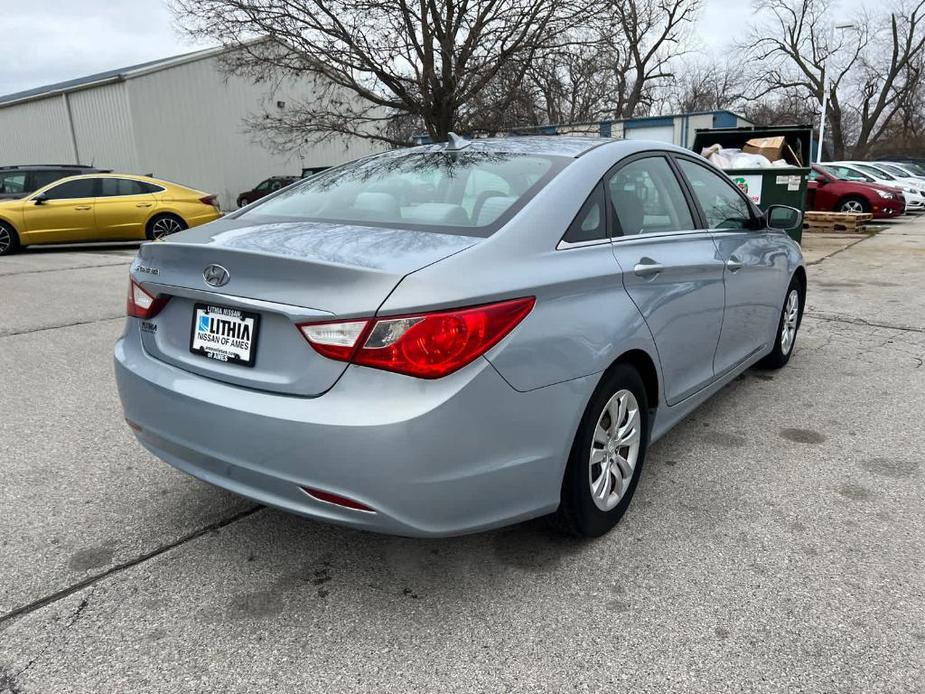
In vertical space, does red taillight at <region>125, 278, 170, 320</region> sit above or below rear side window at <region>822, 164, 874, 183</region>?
above

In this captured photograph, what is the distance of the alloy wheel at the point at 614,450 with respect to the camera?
107 inches

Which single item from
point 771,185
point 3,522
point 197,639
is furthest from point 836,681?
point 771,185

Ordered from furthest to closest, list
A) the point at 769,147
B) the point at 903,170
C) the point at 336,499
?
the point at 903,170, the point at 769,147, the point at 336,499

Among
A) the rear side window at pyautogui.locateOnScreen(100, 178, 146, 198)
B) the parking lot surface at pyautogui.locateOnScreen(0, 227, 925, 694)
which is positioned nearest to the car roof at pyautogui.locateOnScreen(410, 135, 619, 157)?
the parking lot surface at pyautogui.locateOnScreen(0, 227, 925, 694)

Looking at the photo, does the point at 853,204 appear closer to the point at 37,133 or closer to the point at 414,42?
the point at 414,42

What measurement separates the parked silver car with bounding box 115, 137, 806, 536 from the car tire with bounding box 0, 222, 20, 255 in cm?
1211

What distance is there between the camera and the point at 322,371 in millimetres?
2160

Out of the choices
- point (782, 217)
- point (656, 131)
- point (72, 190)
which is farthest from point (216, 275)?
point (656, 131)

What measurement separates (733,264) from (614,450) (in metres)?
1.46

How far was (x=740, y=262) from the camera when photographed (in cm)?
385

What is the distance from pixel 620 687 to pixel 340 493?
950 mm

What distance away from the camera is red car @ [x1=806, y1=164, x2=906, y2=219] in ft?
58.8

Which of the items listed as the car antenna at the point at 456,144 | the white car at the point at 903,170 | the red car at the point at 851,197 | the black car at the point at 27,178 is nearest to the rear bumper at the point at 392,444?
the car antenna at the point at 456,144

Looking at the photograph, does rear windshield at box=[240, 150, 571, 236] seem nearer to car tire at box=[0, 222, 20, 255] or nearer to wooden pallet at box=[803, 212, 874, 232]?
car tire at box=[0, 222, 20, 255]
